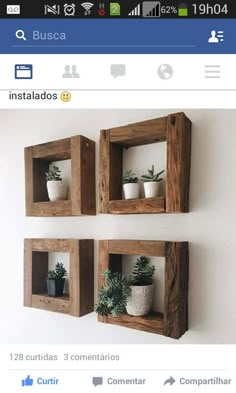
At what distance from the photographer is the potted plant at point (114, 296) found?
59 cm

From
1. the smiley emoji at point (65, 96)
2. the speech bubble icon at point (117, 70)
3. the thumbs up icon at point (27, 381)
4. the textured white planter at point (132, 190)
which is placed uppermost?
the speech bubble icon at point (117, 70)

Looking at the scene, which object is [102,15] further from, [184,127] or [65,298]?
[65,298]

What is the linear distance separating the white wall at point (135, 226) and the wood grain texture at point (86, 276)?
0.03m

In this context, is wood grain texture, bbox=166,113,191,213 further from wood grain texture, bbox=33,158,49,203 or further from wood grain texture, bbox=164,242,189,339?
wood grain texture, bbox=33,158,49,203

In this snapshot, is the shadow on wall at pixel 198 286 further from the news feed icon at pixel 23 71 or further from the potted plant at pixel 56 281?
the news feed icon at pixel 23 71

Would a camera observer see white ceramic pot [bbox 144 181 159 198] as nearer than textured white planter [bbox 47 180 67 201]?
Yes

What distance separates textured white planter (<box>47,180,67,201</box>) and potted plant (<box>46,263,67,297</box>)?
0.17m

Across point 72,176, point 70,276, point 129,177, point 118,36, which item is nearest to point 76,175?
point 72,176

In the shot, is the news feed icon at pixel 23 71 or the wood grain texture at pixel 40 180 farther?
the wood grain texture at pixel 40 180

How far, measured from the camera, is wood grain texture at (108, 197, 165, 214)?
0.56 metres

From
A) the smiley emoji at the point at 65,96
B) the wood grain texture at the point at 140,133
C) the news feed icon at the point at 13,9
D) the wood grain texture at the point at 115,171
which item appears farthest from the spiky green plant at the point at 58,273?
the news feed icon at the point at 13,9

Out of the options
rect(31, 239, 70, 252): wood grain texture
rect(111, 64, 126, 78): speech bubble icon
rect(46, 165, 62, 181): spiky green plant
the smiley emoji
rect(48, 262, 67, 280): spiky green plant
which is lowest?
rect(48, 262, 67, 280): spiky green plant

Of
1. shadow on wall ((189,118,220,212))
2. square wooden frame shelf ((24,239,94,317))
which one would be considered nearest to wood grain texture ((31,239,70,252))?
square wooden frame shelf ((24,239,94,317))

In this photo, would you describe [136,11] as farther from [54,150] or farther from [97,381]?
[97,381]
